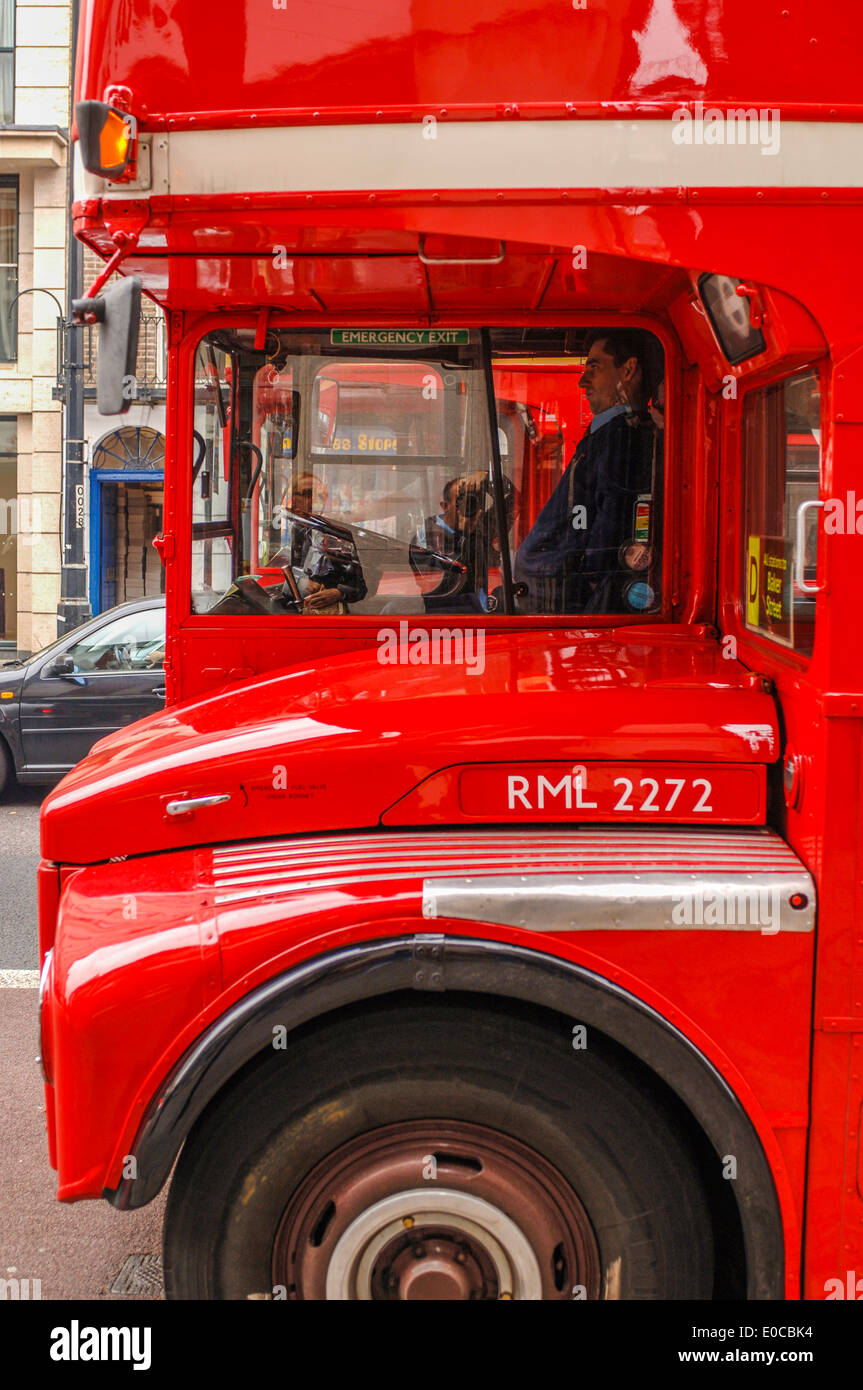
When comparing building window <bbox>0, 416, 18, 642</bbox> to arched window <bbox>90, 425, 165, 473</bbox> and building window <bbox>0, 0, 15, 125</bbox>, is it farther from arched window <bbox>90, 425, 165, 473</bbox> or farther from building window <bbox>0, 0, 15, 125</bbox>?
building window <bbox>0, 0, 15, 125</bbox>

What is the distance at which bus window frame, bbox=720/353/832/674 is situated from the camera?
2564 millimetres

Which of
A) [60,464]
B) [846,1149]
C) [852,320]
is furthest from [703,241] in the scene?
[60,464]

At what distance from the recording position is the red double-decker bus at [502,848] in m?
2.38

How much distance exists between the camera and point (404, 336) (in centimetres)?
347

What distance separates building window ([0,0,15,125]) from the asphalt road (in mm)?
16119

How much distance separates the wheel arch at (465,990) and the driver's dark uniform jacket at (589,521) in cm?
138

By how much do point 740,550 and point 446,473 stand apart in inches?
34.0

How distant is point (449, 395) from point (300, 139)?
105 cm

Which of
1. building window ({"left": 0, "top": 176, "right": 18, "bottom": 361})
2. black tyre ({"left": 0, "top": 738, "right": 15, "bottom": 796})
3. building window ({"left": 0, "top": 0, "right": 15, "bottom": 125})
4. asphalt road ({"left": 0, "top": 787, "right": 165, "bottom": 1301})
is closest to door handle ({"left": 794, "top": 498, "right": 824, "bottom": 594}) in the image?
asphalt road ({"left": 0, "top": 787, "right": 165, "bottom": 1301})

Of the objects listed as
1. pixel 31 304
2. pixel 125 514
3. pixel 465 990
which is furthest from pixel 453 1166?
pixel 31 304

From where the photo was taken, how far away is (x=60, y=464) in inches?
695

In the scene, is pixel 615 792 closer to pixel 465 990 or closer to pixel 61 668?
pixel 465 990

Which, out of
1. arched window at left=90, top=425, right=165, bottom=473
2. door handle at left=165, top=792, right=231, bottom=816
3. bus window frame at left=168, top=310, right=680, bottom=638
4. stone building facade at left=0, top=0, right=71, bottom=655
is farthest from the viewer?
arched window at left=90, top=425, right=165, bottom=473
